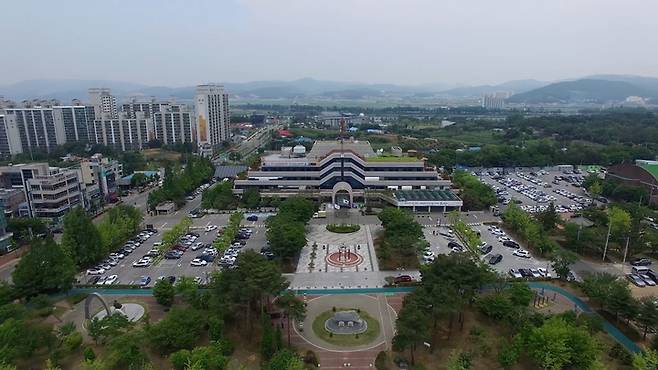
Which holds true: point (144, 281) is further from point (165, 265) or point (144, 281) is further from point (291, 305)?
point (291, 305)

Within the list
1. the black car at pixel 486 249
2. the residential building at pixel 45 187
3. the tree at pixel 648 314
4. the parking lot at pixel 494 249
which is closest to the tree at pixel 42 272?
the residential building at pixel 45 187

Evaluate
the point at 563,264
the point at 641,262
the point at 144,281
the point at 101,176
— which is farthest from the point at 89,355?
the point at 641,262

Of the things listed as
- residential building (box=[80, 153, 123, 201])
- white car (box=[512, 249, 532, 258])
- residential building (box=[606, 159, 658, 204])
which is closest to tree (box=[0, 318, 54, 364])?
residential building (box=[80, 153, 123, 201])

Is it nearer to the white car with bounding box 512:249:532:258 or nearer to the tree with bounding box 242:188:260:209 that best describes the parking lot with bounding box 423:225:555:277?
the white car with bounding box 512:249:532:258

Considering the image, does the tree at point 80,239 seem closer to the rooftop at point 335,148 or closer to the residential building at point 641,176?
the rooftop at point 335,148

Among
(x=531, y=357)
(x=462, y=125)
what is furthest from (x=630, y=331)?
(x=462, y=125)
